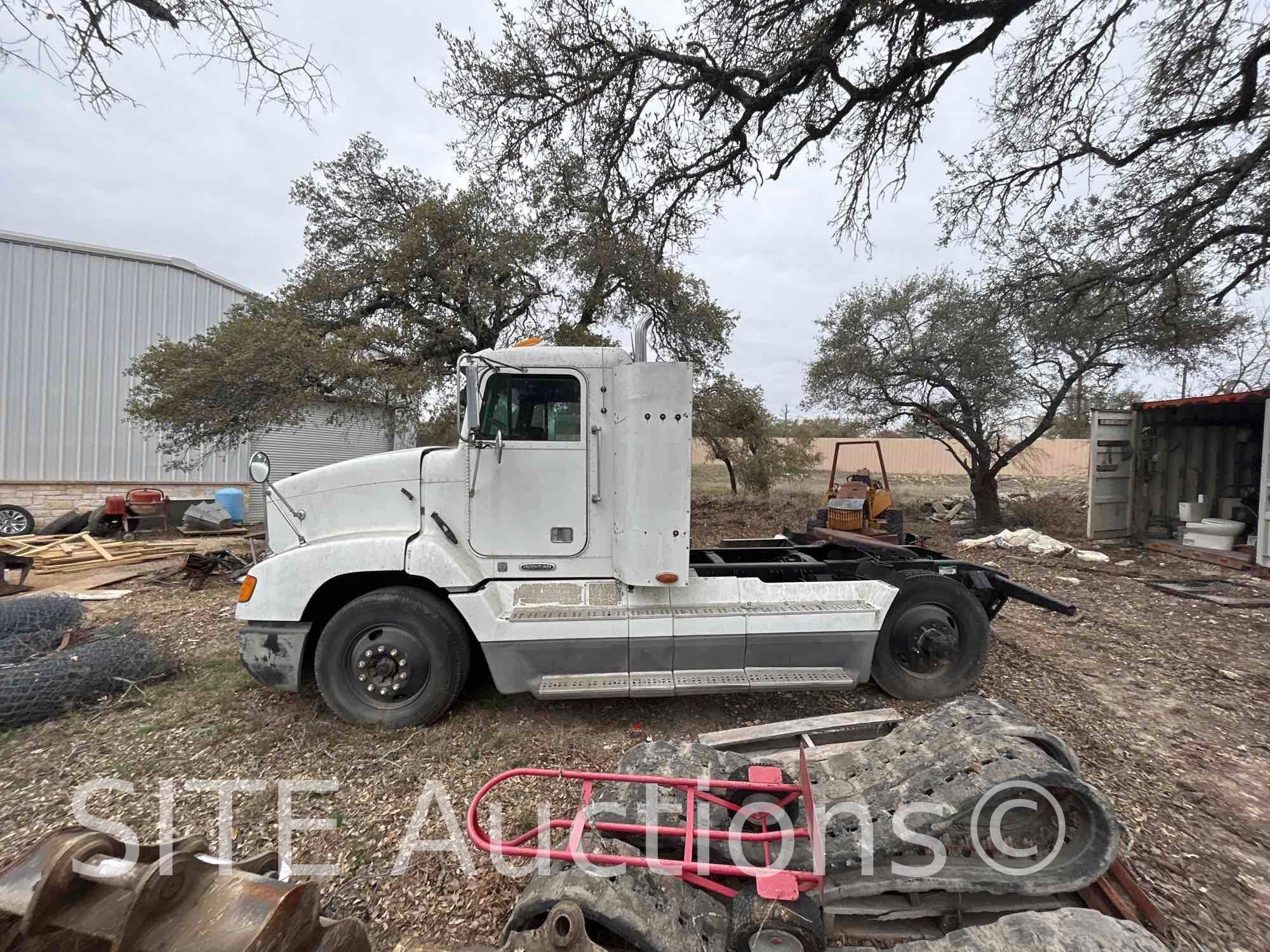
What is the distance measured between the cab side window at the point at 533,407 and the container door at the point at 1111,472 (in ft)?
38.7

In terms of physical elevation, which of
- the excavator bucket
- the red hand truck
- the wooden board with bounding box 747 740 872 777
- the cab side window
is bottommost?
the wooden board with bounding box 747 740 872 777

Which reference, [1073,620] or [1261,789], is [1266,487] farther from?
[1261,789]

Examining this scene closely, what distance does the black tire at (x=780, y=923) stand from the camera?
197cm

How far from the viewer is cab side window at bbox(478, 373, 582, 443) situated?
393 centimetres

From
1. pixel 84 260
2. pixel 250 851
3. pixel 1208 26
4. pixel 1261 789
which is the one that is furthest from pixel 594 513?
pixel 84 260

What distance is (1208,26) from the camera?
6.34 meters

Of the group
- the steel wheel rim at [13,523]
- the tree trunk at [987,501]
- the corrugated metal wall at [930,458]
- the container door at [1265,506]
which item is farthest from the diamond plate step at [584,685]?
the corrugated metal wall at [930,458]

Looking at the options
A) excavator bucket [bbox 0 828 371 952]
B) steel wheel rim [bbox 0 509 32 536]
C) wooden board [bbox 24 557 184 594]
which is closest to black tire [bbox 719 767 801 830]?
excavator bucket [bbox 0 828 371 952]

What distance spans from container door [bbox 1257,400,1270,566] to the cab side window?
11.0m

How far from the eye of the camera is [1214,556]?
31.0 ft

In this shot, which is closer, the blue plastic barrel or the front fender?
the front fender

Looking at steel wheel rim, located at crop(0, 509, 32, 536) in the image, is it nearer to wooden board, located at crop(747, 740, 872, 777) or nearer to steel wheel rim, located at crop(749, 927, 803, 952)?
wooden board, located at crop(747, 740, 872, 777)

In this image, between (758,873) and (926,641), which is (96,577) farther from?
(926,641)

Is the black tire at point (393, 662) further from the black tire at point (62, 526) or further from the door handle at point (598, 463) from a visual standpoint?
the black tire at point (62, 526)
